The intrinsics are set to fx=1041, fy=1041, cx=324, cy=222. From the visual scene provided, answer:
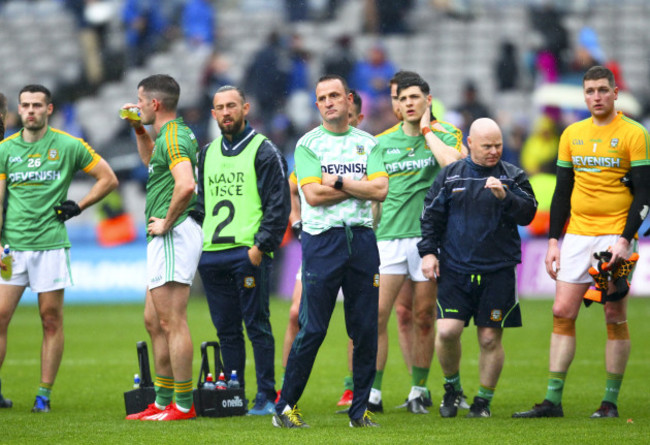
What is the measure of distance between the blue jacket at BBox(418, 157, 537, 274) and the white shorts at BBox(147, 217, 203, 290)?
1.73 m

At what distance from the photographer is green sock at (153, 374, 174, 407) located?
25.9 feet

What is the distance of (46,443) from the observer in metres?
6.63

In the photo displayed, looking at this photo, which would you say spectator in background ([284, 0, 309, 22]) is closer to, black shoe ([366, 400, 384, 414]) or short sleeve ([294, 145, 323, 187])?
black shoe ([366, 400, 384, 414])

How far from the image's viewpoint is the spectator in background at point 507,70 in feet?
80.6

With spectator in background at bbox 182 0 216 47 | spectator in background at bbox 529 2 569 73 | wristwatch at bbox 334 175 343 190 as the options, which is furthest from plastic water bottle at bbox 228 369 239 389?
spectator in background at bbox 182 0 216 47

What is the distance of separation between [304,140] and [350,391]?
2.60m

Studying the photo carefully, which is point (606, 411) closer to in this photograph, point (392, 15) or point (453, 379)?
point (453, 379)

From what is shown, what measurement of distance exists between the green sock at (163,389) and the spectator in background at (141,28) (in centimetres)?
1933

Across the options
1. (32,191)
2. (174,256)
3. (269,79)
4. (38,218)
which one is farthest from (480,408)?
(269,79)

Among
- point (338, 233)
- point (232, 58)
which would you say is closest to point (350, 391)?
point (338, 233)

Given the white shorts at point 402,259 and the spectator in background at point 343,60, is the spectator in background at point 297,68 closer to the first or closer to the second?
the spectator in background at point 343,60

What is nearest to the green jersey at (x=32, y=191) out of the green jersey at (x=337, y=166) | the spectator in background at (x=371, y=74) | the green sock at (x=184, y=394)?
the green sock at (x=184, y=394)

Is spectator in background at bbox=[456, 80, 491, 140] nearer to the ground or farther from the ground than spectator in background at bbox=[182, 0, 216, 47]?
nearer to the ground

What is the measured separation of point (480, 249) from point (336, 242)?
132 centimetres
